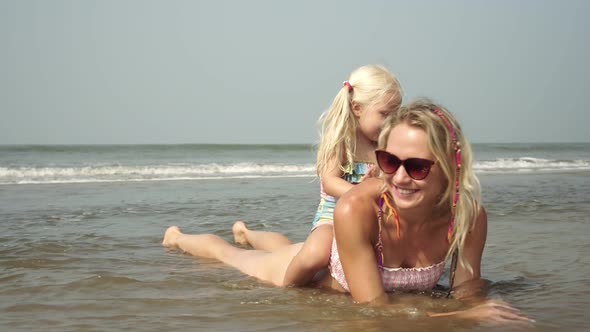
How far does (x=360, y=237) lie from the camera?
3.21m

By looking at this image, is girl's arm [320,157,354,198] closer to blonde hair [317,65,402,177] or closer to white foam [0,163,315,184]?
blonde hair [317,65,402,177]

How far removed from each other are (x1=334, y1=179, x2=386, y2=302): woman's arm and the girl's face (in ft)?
4.47

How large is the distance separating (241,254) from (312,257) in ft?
4.42

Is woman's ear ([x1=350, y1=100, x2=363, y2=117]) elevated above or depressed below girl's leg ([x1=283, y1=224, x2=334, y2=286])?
above

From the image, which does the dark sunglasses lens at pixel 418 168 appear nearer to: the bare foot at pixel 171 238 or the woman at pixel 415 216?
the woman at pixel 415 216

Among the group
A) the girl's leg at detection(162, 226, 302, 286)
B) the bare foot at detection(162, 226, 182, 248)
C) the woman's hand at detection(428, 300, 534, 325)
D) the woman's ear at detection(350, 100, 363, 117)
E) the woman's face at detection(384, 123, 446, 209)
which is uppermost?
the woman's ear at detection(350, 100, 363, 117)

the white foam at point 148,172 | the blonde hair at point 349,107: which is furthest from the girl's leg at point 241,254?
the white foam at point 148,172

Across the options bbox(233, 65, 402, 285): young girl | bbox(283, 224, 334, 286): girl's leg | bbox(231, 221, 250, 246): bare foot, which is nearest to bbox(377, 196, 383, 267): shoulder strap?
bbox(283, 224, 334, 286): girl's leg

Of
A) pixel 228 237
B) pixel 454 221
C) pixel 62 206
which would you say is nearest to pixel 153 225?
pixel 228 237

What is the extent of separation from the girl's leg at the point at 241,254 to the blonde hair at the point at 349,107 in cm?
74

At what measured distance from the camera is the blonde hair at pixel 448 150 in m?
3.03

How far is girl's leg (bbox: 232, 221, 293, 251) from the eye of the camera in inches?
218

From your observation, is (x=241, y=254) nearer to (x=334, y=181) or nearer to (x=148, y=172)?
(x=334, y=181)

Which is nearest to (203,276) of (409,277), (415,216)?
(409,277)
